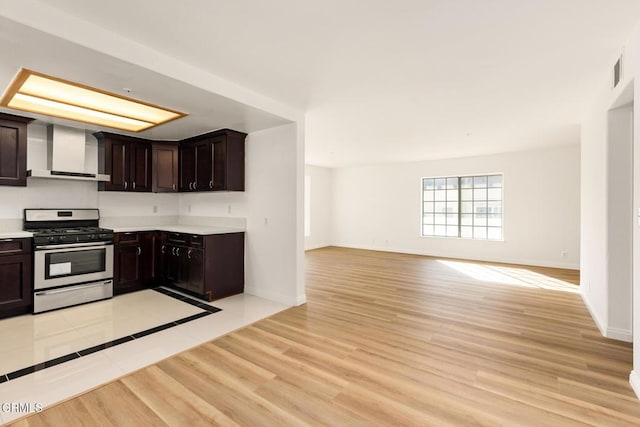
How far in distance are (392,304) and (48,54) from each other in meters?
4.15

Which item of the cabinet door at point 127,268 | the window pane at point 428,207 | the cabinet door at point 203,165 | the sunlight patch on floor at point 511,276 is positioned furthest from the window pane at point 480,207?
the cabinet door at point 127,268

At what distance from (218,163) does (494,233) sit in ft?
21.2

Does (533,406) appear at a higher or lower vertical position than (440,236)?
lower

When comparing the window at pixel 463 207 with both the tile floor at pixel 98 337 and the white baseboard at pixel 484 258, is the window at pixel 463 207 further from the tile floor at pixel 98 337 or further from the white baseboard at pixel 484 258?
the tile floor at pixel 98 337

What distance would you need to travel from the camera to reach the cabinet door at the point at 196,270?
159 inches

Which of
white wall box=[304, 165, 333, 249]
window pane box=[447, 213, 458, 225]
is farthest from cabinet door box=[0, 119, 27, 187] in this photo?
window pane box=[447, 213, 458, 225]

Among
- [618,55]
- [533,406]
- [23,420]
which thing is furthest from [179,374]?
[618,55]

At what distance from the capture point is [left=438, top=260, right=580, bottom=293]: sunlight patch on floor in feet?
16.4

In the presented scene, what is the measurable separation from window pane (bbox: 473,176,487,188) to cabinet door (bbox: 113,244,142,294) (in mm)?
7285

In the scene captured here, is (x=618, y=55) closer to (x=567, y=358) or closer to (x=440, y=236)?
(x=567, y=358)

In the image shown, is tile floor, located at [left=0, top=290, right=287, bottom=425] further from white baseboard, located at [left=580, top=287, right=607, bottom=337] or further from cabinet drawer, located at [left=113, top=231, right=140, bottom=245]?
white baseboard, located at [left=580, top=287, right=607, bottom=337]

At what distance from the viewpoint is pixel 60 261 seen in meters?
3.72

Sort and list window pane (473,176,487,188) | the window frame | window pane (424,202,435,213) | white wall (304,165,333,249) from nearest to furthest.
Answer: the window frame
window pane (473,176,487,188)
window pane (424,202,435,213)
white wall (304,165,333,249)

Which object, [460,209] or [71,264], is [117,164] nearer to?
[71,264]
